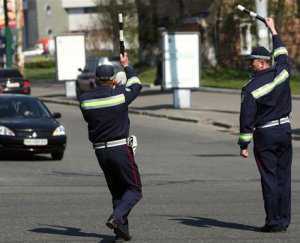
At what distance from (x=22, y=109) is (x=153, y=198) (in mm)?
9418

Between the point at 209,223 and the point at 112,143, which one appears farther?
the point at 209,223

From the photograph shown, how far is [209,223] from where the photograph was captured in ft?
38.2

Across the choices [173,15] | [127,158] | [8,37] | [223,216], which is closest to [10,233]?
[127,158]

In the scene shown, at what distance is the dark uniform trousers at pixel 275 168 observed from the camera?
35.2 feet

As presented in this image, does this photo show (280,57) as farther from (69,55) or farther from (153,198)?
(69,55)

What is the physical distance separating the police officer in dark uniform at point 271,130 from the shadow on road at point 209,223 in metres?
0.47

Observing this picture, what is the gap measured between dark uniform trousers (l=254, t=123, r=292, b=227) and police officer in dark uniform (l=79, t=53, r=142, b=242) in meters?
1.36

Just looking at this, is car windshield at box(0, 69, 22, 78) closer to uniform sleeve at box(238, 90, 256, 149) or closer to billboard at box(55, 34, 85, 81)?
billboard at box(55, 34, 85, 81)

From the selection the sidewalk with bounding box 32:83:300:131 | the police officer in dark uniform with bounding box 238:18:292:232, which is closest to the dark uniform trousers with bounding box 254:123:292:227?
the police officer in dark uniform with bounding box 238:18:292:232

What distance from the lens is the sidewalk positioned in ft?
109

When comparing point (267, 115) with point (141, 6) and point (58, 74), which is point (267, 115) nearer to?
point (58, 74)

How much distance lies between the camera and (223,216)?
40.2 feet

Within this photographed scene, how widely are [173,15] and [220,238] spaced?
47889mm

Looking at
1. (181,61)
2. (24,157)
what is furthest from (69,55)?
(24,157)
